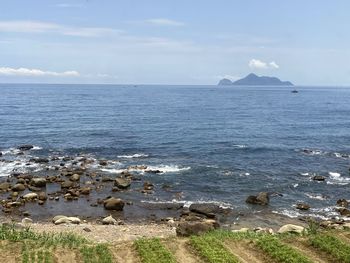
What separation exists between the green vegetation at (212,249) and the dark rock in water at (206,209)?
15.3 meters

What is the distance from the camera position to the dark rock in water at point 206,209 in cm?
3772

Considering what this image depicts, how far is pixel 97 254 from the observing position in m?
20.2

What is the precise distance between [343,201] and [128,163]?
27509 mm

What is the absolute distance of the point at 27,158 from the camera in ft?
196

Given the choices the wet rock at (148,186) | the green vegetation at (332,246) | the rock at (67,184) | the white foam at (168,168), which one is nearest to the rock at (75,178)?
the rock at (67,184)

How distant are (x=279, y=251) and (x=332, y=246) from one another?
8.75ft

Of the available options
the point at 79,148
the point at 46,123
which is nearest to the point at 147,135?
the point at 79,148

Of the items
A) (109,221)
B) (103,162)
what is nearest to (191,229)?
(109,221)

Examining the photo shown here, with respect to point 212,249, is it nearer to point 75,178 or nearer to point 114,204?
point 114,204

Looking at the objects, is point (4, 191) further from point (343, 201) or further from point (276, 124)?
point (276, 124)

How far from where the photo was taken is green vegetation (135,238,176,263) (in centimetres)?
1931

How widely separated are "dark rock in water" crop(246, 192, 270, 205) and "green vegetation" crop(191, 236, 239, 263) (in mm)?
19514

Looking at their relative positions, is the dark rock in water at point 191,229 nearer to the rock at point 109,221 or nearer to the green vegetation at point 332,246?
the green vegetation at point 332,246

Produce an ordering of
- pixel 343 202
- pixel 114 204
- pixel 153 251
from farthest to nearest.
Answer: pixel 343 202
pixel 114 204
pixel 153 251
